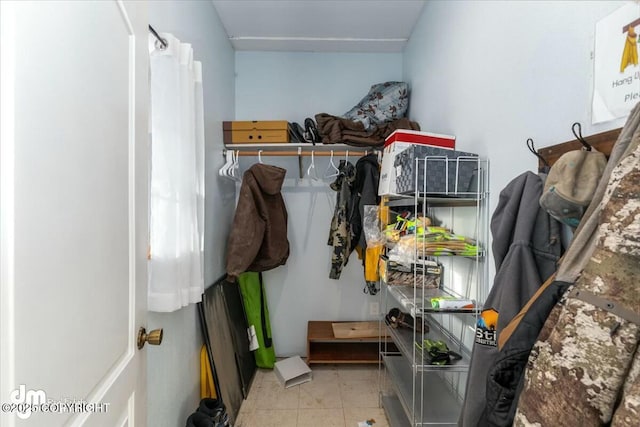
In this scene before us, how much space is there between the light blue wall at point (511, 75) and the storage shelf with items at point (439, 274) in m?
0.14

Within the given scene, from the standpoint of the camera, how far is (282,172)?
7.83 ft

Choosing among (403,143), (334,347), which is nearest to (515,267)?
(403,143)

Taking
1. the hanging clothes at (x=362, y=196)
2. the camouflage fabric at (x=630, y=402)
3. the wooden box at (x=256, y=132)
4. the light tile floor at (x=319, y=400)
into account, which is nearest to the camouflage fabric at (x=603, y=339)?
the camouflage fabric at (x=630, y=402)

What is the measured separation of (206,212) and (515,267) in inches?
68.8

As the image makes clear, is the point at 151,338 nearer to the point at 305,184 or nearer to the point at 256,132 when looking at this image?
the point at 256,132

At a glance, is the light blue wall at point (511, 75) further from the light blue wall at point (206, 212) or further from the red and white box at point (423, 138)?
the light blue wall at point (206, 212)

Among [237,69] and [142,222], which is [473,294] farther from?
[237,69]

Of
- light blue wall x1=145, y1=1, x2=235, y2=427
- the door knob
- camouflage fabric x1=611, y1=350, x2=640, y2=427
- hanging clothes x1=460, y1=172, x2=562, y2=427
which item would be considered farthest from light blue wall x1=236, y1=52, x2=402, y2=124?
camouflage fabric x1=611, y1=350, x2=640, y2=427

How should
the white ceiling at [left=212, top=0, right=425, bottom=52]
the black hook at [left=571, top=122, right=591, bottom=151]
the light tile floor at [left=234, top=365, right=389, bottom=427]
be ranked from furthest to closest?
the white ceiling at [left=212, top=0, right=425, bottom=52] < the light tile floor at [left=234, top=365, right=389, bottom=427] < the black hook at [left=571, top=122, right=591, bottom=151]

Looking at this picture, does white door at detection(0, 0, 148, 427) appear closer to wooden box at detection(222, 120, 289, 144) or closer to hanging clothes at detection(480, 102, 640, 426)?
hanging clothes at detection(480, 102, 640, 426)

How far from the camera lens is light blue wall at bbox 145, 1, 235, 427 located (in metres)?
1.45

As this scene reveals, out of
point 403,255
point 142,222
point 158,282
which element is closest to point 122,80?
point 142,222

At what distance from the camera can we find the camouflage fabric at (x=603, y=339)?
46cm

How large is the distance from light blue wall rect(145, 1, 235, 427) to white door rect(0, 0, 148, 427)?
0.40 metres
